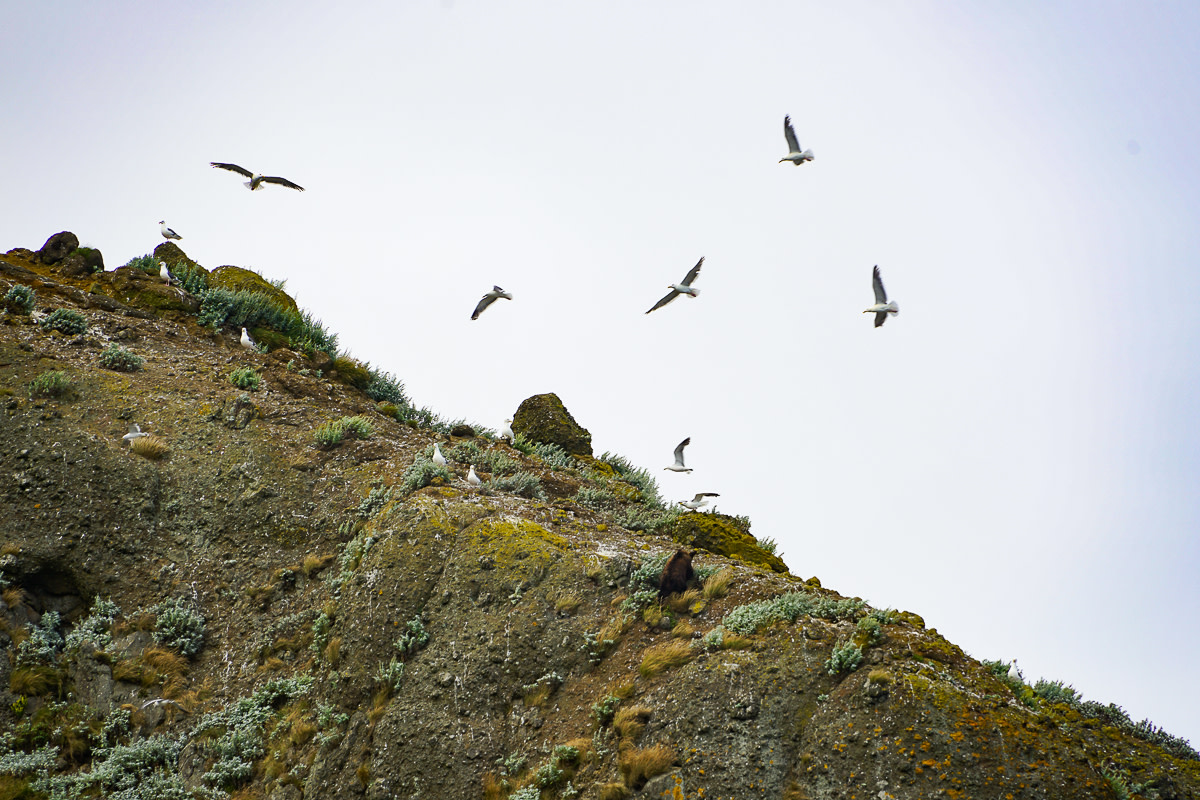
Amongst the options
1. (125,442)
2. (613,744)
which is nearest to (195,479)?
(125,442)

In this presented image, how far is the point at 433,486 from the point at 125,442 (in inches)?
208

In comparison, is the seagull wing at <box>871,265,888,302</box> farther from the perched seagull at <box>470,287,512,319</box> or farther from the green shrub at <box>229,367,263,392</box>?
the green shrub at <box>229,367,263,392</box>

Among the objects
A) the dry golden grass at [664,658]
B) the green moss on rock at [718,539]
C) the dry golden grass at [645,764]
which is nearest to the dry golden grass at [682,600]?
the dry golden grass at [664,658]

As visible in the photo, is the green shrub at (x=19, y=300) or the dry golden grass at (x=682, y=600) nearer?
the dry golden grass at (x=682, y=600)

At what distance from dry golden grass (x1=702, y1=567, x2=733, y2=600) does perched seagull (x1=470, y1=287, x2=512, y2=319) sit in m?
8.15

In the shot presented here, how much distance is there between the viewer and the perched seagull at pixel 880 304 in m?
14.4

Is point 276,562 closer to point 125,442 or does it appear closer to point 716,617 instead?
point 125,442

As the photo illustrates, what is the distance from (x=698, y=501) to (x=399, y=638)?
7.01m

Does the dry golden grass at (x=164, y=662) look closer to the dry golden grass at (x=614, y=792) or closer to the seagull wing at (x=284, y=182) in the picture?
the dry golden grass at (x=614, y=792)

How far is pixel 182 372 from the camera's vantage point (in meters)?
14.6

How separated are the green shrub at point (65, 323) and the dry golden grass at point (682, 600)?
12757 millimetres

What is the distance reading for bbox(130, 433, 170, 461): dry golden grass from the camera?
12336 mm

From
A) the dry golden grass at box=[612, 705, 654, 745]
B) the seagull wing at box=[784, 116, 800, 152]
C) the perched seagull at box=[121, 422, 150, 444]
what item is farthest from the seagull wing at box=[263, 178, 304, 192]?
the dry golden grass at box=[612, 705, 654, 745]

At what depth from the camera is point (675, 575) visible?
9.46 m
